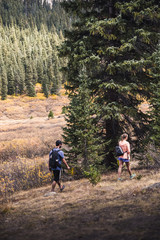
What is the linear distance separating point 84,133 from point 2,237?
6.18 m

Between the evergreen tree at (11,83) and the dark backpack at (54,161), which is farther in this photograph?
the evergreen tree at (11,83)

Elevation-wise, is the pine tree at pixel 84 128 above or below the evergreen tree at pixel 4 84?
below

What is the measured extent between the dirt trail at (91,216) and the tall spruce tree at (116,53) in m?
3.76

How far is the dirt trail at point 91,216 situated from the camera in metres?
3.66

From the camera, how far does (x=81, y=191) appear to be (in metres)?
7.40

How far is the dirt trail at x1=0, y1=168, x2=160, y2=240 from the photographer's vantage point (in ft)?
12.0

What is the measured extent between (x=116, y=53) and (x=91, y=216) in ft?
22.5

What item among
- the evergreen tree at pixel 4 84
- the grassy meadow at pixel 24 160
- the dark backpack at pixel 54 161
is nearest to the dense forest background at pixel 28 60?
the evergreen tree at pixel 4 84

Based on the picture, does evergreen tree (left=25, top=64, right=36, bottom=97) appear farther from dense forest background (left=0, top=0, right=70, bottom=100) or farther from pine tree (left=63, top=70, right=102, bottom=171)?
pine tree (left=63, top=70, right=102, bottom=171)

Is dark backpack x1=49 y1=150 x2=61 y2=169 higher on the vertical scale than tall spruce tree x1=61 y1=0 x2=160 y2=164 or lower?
lower

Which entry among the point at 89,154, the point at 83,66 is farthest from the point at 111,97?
the point at 89,154

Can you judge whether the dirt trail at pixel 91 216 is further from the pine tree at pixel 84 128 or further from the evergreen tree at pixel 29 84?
the evergreen tree at pixel 29 84

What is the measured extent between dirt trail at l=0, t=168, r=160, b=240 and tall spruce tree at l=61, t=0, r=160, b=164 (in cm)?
376

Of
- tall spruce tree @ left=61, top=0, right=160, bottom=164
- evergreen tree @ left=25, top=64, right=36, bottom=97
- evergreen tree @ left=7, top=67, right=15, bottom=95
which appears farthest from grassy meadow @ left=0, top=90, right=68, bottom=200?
evergreen tree @ left=7, top=67, right=15, bottom=95
